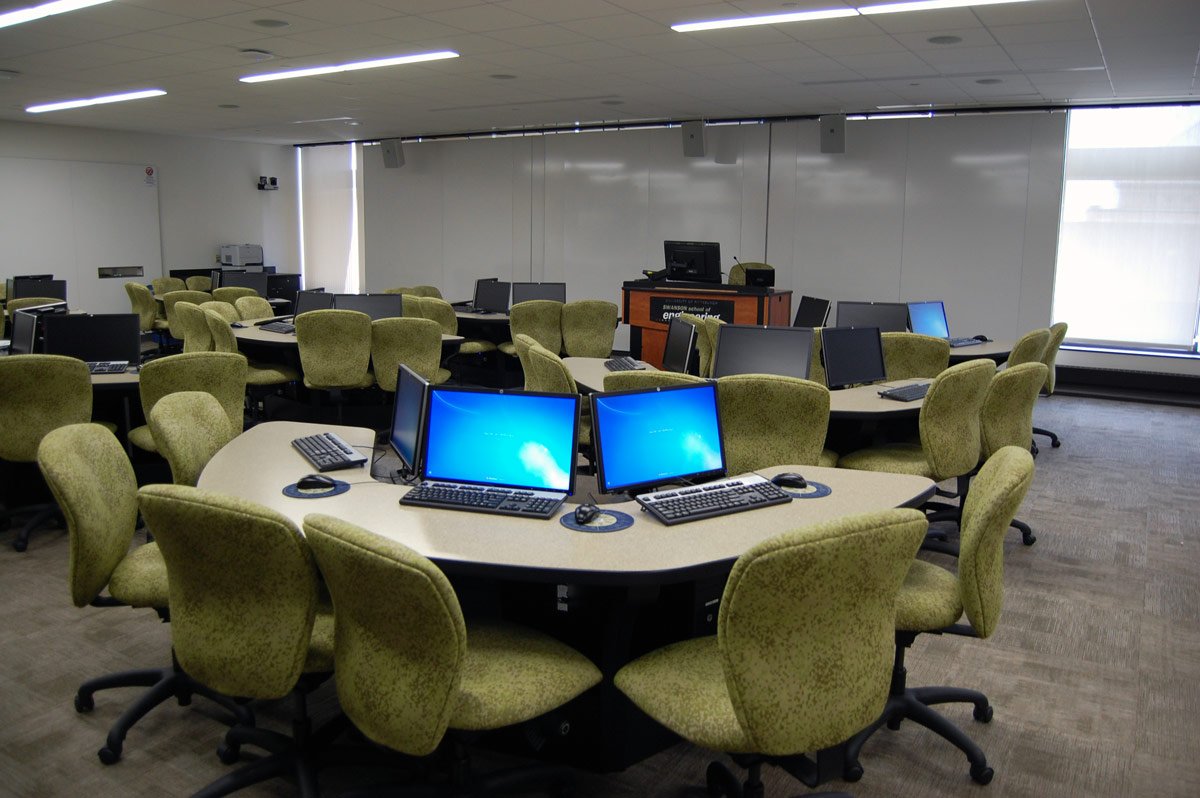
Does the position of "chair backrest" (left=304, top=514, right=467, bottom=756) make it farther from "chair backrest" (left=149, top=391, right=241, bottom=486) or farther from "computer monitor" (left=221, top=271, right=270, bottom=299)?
"computer monitor" (left=221, top=271, right=270, bottom=299)

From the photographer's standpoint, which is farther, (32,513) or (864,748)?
(32,513)

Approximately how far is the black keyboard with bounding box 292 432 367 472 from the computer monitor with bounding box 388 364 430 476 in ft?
0.48

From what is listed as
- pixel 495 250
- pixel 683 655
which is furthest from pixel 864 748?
pixel 495 250

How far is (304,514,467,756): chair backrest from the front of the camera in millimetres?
1854

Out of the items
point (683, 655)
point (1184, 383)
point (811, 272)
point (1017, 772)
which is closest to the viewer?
point (683, 655)

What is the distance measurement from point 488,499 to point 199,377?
249 cm

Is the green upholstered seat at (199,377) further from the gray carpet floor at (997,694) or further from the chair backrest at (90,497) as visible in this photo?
the chair backrest at (90,497)

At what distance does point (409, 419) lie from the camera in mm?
3152

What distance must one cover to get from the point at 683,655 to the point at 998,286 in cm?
857

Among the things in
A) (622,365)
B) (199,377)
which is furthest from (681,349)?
(199,377)

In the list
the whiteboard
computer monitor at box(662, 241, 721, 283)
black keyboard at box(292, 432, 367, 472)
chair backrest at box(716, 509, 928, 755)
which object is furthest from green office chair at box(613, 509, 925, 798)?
the whiteboard

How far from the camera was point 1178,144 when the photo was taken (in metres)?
8.81

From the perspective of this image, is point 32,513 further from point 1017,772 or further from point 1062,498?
point 1062,498

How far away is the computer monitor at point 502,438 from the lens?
281 centimetres
